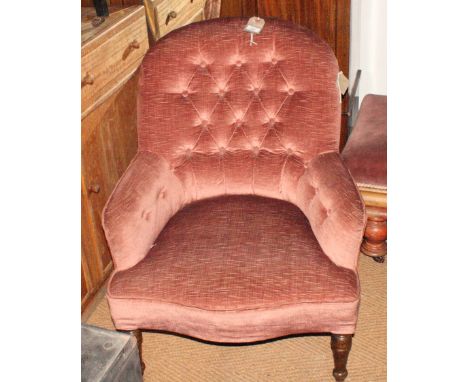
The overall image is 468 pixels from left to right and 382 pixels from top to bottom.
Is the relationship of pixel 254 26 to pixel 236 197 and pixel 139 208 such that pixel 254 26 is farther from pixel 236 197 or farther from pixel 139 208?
pixel 139 208

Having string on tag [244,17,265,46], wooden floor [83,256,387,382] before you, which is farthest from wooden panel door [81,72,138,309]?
string on tag [244,17,265,46]

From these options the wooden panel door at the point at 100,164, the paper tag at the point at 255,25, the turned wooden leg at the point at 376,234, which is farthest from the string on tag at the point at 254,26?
the turned wooden leg at the point at 376,234

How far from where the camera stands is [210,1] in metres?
3.13

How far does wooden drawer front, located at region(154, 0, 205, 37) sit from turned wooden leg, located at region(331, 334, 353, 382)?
1.56 metres

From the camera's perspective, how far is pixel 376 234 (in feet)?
8.14

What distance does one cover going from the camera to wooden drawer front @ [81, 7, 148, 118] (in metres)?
2.18

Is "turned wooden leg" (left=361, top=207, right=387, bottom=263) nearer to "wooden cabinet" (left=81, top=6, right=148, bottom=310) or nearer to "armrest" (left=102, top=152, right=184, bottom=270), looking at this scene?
"armrest" (left=102, top=152, right=184, bottom=270)

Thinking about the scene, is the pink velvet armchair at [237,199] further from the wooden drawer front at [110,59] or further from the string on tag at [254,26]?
the wooden drawer front at [110,59]

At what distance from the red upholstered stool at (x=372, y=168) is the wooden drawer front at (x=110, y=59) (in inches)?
37.3

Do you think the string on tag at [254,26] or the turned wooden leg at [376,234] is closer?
the string on tag at [254,26]

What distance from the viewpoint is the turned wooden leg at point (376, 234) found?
240 cm

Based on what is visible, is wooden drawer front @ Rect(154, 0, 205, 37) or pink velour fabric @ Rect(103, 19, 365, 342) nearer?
pink velour fabric @ Rect(103, 19, 365, 342)
